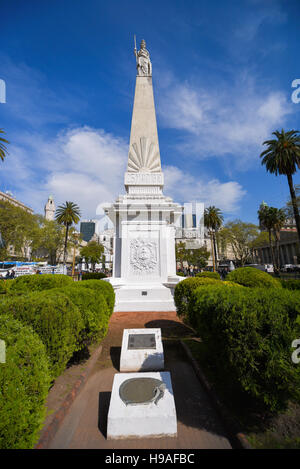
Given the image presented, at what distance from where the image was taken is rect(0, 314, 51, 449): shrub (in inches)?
82.5

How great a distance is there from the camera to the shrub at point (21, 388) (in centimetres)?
210

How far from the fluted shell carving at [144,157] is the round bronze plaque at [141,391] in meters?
12.6

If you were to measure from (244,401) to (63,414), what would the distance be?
295 cm

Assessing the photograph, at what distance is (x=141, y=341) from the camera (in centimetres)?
521

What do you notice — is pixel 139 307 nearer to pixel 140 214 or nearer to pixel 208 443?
pixel 140 214

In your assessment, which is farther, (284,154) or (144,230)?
(284,154)

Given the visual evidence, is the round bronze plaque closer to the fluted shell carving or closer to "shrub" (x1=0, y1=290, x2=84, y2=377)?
"shrub" (x1=0, y1=290, x2=84, y2=377)

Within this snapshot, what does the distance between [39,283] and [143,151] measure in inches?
422

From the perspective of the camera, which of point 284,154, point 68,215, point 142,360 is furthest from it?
point 68,215

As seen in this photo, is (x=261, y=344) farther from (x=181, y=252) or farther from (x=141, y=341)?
(x=181, y=252)

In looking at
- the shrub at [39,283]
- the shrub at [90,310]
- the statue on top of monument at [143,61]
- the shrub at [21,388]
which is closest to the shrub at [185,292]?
the shrub at [90,310]

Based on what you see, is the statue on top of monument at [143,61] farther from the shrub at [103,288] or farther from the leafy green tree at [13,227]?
the leafy green tree at [13,227]

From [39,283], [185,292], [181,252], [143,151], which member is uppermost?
[143,151]

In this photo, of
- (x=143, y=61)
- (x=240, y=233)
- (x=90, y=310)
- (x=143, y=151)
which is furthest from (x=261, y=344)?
(x=240, y=233)
